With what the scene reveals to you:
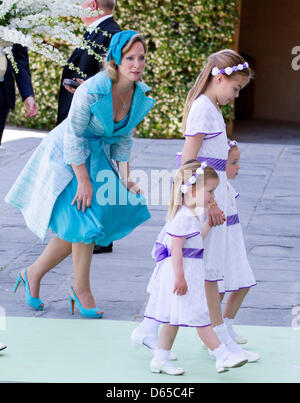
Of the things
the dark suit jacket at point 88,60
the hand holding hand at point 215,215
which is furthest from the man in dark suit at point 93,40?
the hand holding hand at point 215,215

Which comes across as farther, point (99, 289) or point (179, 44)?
point (179, 44)

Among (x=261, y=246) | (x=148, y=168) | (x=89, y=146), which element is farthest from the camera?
(x=148, y=168)

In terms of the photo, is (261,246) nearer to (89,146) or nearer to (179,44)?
(89,146)

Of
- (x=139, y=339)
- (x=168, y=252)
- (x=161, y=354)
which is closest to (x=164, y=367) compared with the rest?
(x=161, y=354)

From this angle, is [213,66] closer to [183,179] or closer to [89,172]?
[183,179]

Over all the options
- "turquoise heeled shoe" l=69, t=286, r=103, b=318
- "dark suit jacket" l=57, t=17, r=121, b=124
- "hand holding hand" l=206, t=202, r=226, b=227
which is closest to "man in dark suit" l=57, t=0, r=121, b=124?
"dark suit jacket" l=57, t=17, r=121, b=124

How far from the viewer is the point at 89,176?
4.64 meters

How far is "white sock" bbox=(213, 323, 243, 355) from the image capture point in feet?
12.7

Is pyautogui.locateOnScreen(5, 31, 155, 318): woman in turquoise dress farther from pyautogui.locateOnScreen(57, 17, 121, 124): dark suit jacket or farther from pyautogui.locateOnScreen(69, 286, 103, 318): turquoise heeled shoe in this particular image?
pyautogui.locateOnScreen(57, 17, 121, 124): dark suit jacket

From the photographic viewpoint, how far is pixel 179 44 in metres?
11.0

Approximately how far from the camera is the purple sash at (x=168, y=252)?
3762mm

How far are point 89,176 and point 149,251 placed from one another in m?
1.58
